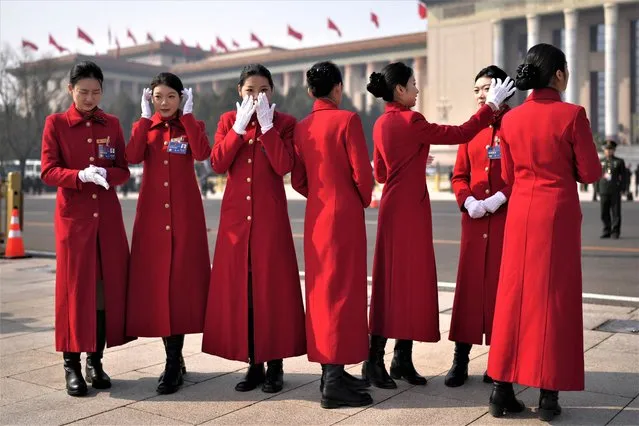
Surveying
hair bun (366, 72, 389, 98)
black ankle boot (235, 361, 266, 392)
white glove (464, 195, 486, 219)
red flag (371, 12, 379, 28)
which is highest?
red flag (371, 12, 379, 28)

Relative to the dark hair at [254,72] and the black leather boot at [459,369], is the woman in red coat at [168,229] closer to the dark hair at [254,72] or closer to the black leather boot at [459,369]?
the dark hair at [254,72]

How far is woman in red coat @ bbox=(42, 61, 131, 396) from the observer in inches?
171

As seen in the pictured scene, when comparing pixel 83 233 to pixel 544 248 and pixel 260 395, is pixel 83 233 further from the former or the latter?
pixel 544 248

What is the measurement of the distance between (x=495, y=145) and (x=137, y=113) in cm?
5667

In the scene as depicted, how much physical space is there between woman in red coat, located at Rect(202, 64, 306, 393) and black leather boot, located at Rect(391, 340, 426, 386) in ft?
1.84

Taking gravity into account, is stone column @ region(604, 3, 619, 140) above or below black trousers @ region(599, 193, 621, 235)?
above

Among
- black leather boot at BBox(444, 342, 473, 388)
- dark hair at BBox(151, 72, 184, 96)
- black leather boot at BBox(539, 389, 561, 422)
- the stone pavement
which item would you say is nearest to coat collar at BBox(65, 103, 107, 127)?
dark hair at BBox(151, 72, 184, 96)

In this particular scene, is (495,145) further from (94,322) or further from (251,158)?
(94,322)

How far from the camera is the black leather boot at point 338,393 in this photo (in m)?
A: 3.95

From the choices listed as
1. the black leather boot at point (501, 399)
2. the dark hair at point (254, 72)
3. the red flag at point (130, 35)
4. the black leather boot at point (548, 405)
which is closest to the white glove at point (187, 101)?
the dark hair at point (254, 72)

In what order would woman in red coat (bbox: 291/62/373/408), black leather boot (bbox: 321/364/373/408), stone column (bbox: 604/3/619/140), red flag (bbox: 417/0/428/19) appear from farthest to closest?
red flag (bbox: 417/0/428/19) < stone column (bbox: 604/3/619/140) < woman in red coat (bbox: 291/62/373/408) < black leather boot (bbox: 321/364/373/408)

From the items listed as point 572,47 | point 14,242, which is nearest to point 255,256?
point 14,242

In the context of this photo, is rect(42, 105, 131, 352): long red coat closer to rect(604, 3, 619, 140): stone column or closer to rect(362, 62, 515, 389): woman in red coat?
rect(362, 62, 515, 389): woman in red coat

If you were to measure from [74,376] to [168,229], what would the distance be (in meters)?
0.95
